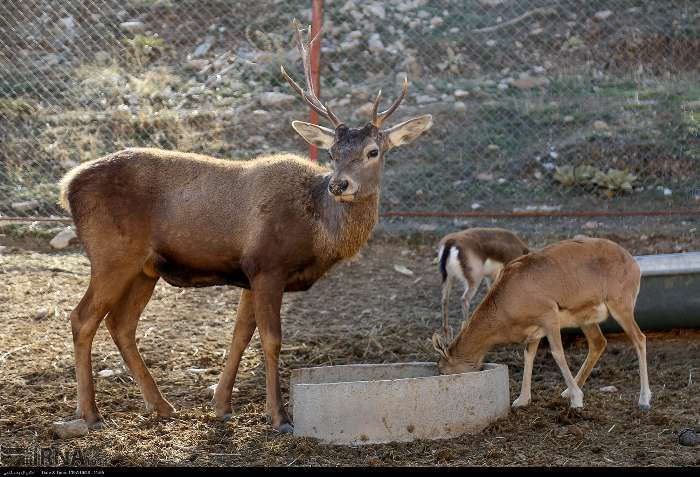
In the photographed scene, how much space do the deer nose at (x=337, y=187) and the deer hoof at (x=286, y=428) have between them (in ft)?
5.25

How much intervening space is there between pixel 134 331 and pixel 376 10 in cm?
854

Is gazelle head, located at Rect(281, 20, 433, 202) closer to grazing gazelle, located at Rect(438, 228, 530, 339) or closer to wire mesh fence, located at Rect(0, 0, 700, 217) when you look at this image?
grazing gazelle, located at Rect(438, 228, 530, 339)

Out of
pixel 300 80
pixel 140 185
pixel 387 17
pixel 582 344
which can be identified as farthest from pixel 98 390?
pixel 387 17

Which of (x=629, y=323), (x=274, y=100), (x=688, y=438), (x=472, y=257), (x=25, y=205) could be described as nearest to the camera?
(x=688, y=438)

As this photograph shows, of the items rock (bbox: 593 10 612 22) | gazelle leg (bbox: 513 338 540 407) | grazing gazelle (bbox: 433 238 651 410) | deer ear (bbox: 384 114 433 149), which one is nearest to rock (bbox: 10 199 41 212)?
deer ear (bbox: 384 114 433 149)

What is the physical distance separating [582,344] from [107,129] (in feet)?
22.5

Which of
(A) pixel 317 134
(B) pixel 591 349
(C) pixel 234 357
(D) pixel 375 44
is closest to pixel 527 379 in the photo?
(B) pixel 591 349

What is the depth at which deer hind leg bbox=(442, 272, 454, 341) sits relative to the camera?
29.4 feet

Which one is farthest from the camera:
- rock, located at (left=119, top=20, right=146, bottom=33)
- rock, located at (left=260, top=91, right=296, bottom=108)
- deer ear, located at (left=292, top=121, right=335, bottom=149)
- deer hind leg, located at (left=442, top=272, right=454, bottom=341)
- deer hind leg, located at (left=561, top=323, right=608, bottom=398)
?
rock, located at (left=119, top=20, right=146, bottom=33)

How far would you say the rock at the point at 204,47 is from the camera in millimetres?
13969

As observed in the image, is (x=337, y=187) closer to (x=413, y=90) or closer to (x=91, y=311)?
(x=91, y=311)

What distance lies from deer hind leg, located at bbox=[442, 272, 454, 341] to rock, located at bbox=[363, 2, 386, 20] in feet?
20.0

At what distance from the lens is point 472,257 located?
9.49 metres

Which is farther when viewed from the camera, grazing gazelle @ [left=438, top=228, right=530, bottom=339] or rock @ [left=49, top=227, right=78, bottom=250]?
rock @ [left=49, top=227, right=78, bottom=250]
